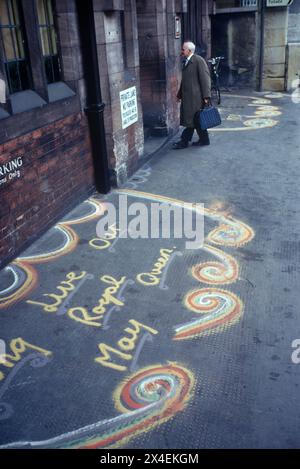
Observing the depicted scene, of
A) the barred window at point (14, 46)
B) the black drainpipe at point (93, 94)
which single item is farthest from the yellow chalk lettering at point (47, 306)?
the black drainpipe at point (93, 94)

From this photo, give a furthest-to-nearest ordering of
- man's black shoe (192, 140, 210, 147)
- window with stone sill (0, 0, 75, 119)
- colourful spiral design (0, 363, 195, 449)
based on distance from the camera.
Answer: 1. man's black shoe (192, 140, 210, 147)
2. window with stone sill (0, 0, 75, 119)
3. colourful spiral design (0, 363, 195, 449)

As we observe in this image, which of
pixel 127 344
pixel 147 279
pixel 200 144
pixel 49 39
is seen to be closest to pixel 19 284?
pixel 147 279

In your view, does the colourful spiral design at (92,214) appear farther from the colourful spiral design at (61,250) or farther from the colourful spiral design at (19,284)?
the colourful spiral design at (19,284)

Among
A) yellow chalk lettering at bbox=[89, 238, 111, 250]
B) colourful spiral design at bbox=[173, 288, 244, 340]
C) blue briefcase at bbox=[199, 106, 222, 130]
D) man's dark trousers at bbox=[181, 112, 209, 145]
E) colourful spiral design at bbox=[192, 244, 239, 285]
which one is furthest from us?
man's dark trousers at bbox=[181, 112, 209, 145]

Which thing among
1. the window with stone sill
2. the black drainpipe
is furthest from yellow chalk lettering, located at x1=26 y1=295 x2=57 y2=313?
the black drainpipe

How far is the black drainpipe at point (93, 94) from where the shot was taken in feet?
19.1

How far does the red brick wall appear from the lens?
4715 mm

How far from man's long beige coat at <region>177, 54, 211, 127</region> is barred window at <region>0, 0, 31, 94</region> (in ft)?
13.2

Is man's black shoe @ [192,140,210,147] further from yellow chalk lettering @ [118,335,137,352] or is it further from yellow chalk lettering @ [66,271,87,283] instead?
yellow chalk lettering @ [118,335,137,352]

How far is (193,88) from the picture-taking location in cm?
836

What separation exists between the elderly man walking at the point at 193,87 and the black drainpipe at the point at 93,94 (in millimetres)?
2681

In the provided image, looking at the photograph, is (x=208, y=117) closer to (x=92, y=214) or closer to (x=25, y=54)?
(x=92, y=214)

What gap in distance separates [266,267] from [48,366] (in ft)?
7.98

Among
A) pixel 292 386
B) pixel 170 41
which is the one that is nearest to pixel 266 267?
pixel 292 386
